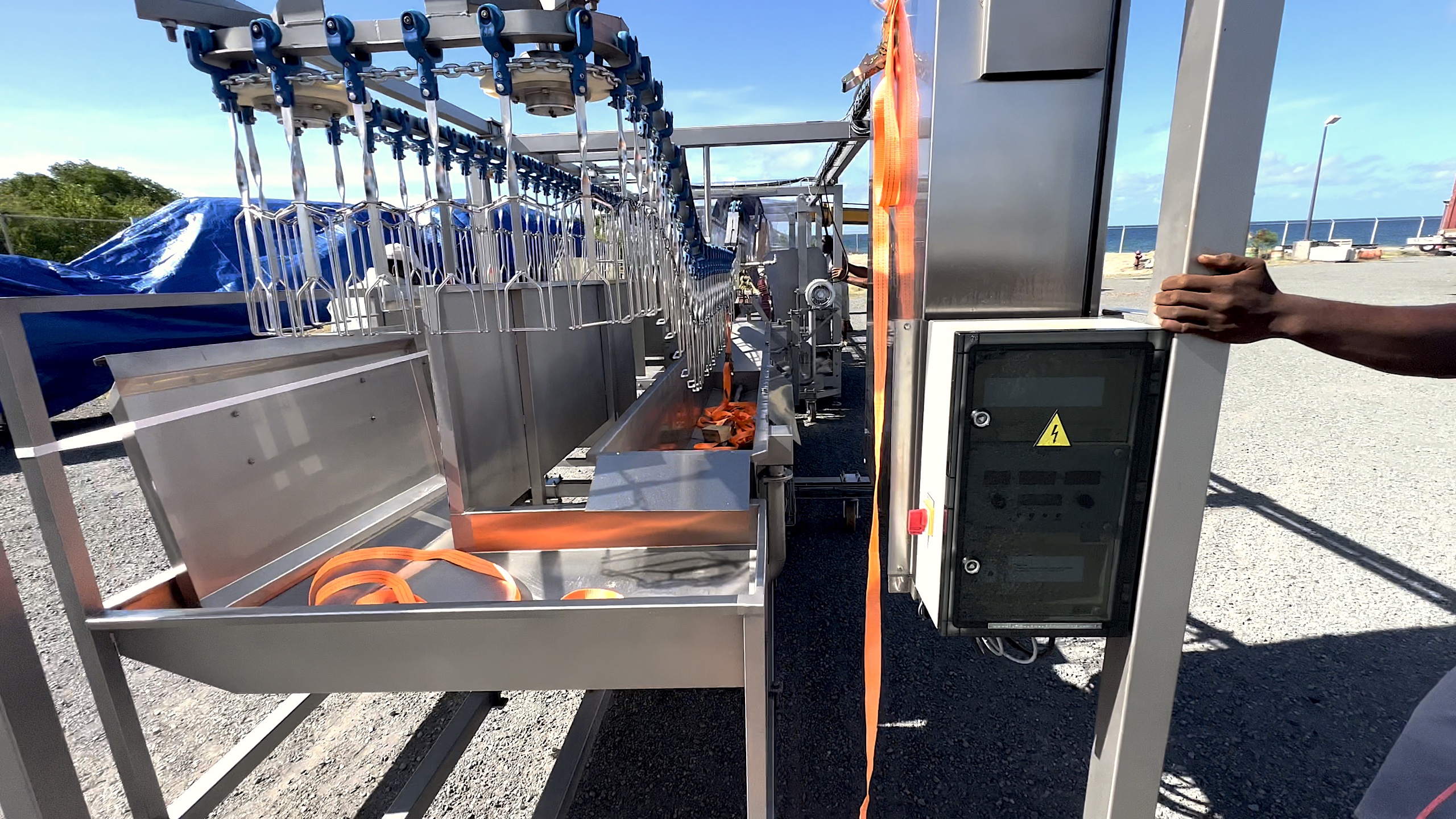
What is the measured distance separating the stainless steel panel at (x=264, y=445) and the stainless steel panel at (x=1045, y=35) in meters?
1.90

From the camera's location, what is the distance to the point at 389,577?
1.62 metres

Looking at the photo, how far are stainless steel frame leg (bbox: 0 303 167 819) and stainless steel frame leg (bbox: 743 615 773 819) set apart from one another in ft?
4.37

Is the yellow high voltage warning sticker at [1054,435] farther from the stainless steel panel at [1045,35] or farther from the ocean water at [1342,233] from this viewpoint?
the ocean water at [1342,233]

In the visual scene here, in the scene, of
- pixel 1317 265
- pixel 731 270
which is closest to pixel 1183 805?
pixel 731 270

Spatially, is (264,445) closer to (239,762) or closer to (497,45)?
(239,762)

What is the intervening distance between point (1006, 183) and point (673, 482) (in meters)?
1.16

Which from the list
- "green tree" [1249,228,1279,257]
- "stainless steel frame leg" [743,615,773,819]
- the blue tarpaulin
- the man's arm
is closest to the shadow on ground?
"stainless steel frame leg" [743,615,773,819]

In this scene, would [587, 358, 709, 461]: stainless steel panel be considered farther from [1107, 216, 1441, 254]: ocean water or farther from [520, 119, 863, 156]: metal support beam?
[1107, 216, 1441, 254]: ocean water

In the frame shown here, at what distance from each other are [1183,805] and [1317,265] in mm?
28530

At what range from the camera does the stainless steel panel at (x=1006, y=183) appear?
120 cm

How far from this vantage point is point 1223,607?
303 centimetres

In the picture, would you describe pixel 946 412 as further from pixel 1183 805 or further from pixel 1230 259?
pixel 1183 805

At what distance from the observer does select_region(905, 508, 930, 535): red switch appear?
1.36 m

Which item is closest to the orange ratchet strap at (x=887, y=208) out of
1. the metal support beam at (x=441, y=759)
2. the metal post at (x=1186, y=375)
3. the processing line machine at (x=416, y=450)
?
the processing line machine at (x=416, y=450)
